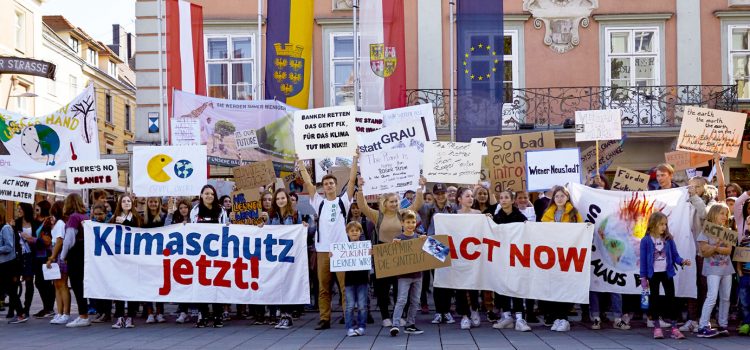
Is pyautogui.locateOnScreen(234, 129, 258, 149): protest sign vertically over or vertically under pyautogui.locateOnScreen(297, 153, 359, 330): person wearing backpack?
over

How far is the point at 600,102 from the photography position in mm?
23703

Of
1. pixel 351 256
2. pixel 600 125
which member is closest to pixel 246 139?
pixel 600 125

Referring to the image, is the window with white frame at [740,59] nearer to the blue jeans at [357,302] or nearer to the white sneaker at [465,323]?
the white sneaker at [465,323]

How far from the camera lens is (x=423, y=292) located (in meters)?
14.5

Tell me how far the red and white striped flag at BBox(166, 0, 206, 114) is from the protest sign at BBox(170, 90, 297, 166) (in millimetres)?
1392

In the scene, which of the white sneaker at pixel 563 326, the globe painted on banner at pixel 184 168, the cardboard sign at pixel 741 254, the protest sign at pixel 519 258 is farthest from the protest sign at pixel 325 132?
the cardboard sign at pixel 741 254

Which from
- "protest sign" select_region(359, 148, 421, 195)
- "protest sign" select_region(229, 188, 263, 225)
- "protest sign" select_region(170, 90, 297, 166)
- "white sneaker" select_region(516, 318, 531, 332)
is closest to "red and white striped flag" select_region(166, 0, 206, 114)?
"protest sign" select_region(170, 90, 297, 166)

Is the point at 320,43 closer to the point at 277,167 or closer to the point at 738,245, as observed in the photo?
the point at 277,167

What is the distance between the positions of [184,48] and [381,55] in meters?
4.26

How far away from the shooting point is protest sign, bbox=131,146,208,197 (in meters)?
14.7

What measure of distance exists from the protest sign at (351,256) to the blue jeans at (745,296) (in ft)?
14.4

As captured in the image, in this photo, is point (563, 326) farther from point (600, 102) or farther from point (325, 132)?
point (600, 102)

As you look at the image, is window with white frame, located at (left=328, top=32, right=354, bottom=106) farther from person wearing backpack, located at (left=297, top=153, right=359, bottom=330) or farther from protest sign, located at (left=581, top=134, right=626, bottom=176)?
person wearing backpack, located at (left=297, top=153, right=359, bottom=330)

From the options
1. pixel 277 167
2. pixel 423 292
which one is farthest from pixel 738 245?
pixel 277 167
